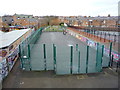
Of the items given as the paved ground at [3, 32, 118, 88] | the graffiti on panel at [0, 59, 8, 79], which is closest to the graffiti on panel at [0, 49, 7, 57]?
the graffiti on panel at [0, 59, 8, 79]

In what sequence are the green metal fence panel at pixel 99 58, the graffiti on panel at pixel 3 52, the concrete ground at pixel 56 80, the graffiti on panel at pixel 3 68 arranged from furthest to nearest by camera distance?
the green metal fence panel at pixel 99 58, the graffiti on panel at pixel 3 52, the graffiti on panel at pixel 3 68, the concrete ground at pixel 56 80

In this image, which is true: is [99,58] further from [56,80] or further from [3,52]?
[3,52]

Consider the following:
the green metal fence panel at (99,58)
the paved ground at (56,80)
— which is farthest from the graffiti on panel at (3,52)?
the green metal fence panel at (99,58)

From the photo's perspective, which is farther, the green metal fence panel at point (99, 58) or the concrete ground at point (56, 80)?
the green metal fence panel at point (99, 58)

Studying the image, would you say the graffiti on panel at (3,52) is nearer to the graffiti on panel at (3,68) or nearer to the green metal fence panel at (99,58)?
the graffiti on panel at (3,68)

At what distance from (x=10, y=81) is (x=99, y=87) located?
4.61 metres

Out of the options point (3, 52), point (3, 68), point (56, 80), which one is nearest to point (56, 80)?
point (56, 80)

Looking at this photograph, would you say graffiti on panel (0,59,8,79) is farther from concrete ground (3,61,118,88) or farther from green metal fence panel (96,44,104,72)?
green metal fence panel (96,44,104,72)

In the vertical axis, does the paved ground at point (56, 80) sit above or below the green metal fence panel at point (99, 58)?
below

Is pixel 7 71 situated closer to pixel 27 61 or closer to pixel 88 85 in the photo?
pixel 27 61

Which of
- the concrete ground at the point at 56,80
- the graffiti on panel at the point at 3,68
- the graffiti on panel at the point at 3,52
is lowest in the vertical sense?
the concrete ground at the point at 56,80

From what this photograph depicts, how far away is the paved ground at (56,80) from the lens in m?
5.83

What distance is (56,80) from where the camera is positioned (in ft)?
20.7

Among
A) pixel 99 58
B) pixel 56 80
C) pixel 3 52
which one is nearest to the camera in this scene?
pixel 56 80
